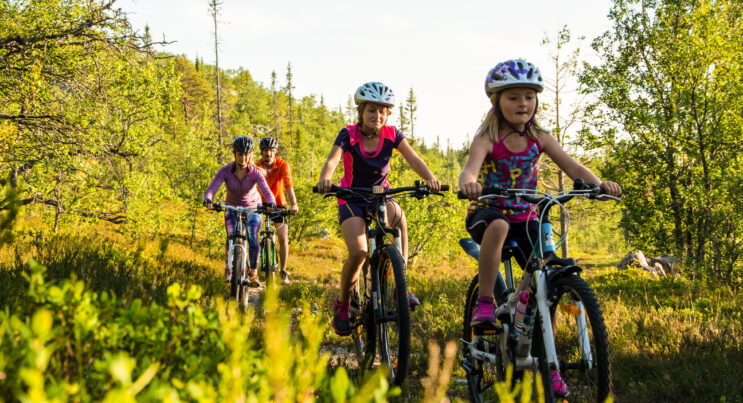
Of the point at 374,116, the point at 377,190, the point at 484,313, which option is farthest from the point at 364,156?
the point at 484,313

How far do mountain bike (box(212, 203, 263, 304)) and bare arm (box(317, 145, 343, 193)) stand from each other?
9.37 ft

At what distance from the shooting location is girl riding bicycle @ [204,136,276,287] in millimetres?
7258

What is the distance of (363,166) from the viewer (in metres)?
4.86

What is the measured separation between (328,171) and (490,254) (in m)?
1.89

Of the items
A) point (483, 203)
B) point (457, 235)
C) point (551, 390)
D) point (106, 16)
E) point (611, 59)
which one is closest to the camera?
point (551, 390)

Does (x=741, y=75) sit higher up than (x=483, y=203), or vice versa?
(x=741, y=75)

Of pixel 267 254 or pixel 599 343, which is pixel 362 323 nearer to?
pixel 599 343

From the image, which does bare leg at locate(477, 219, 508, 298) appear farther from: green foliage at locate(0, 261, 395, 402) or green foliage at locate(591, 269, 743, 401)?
green foliage at locate(0, 261, 395, 402)

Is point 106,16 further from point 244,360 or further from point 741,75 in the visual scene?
point 741,75

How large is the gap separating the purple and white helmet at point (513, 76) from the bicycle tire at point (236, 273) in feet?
15.1

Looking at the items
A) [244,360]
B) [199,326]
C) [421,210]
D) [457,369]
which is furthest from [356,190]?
[421,210]

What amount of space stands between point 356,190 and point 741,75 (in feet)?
44.5

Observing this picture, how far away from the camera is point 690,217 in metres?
12.5

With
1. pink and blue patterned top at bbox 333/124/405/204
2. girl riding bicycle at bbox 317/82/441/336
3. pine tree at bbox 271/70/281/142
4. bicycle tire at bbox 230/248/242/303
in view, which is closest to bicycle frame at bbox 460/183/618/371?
girl riding bicycle at bbox 317/82/441/336
